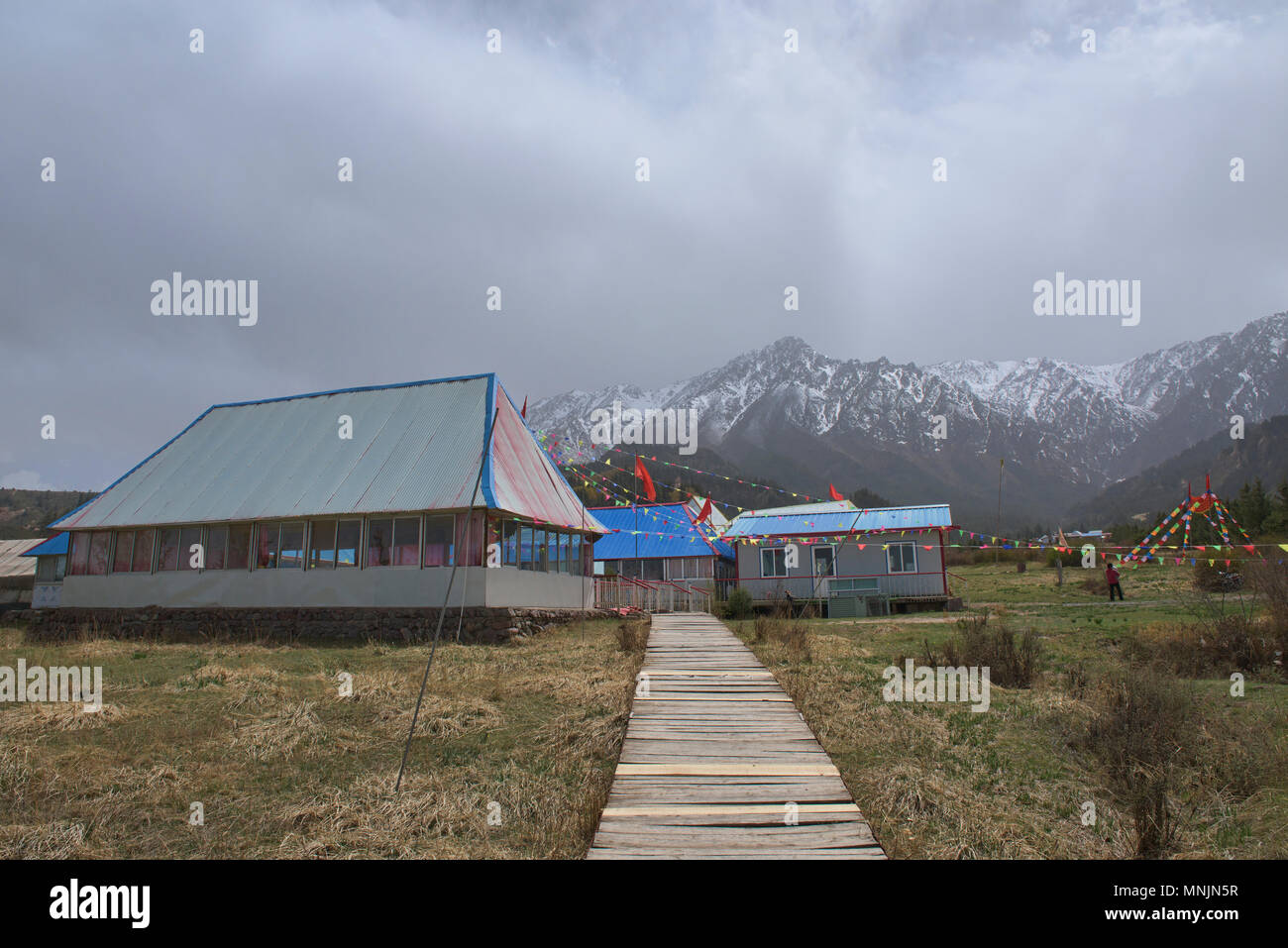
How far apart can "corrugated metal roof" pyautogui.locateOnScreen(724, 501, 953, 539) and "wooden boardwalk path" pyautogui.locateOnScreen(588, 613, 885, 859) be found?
22999 millimetres

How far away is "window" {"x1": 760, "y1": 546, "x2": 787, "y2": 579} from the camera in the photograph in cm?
3403

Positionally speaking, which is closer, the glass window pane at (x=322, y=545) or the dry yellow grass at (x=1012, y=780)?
the dry yellow grass at (x=1012, y=780)

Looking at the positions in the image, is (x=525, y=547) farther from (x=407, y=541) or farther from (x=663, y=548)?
(x=663, y=548)

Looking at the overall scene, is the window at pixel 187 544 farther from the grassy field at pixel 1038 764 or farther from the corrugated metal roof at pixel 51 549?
the corrugated metal roof at pixel 51 549

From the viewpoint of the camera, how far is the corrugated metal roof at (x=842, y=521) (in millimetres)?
31956

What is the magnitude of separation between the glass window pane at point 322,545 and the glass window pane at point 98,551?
8.52 meters

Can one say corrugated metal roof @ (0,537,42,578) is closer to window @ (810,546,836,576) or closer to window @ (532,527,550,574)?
window @ (532,527,550,574)

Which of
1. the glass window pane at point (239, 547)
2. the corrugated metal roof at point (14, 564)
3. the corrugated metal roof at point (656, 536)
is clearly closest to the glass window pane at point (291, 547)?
the glass window pane at point (239, 547)

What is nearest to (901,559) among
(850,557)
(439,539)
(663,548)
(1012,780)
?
(850,557)

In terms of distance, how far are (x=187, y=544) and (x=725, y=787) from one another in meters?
23.4

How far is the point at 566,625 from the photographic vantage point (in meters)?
23.3

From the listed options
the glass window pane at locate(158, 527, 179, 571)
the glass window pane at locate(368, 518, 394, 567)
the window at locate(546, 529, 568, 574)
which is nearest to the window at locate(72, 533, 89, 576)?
the glass window pane at locate(158, 527, 179, 571)
